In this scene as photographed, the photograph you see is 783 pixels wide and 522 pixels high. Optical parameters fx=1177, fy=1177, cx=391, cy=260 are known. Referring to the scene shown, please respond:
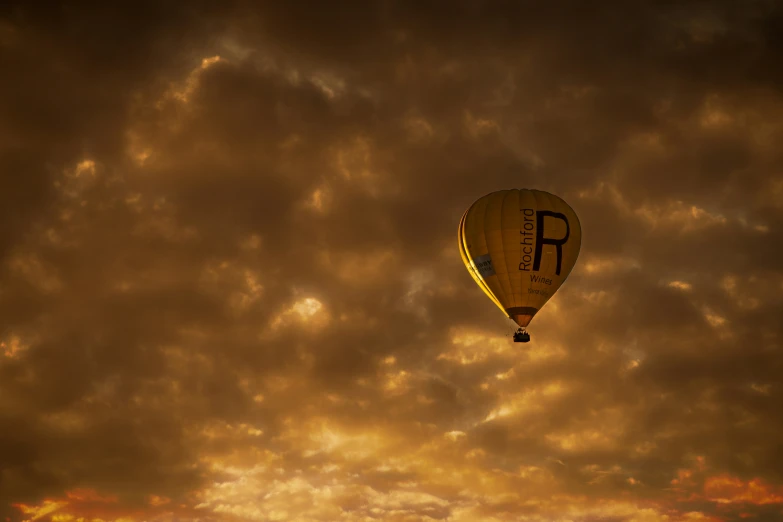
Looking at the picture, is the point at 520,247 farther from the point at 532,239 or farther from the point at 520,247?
the point at 532,239

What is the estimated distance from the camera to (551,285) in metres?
122

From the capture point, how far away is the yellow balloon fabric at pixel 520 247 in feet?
394

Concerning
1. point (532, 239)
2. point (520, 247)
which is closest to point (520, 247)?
point (520, 247)

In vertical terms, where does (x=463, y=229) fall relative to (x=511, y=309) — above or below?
above

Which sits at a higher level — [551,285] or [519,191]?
[519,191]

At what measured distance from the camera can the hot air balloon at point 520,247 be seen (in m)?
120

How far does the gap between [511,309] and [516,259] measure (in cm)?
515

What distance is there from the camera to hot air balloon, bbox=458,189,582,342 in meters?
120

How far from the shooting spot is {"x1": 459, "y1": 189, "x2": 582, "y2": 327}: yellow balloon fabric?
120m

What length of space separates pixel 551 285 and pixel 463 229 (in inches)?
429

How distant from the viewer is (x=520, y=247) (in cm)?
12000

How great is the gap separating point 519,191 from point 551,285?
10.3 meters

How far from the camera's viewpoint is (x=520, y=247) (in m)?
120

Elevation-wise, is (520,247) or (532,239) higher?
(532,239)
